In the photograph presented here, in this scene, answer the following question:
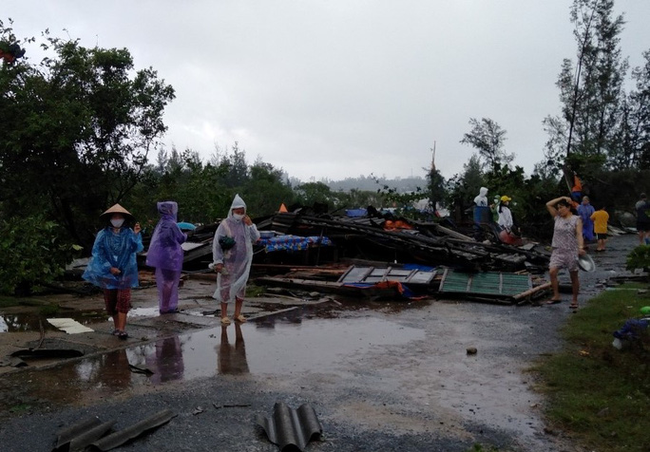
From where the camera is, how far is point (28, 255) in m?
10.1

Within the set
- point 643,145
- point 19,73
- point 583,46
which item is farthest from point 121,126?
point 643,145

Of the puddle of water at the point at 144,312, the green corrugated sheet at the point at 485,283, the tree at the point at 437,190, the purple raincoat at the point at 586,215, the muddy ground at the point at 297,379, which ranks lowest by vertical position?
the muddy ground at the point at 297,379

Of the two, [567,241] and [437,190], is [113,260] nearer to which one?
[567,241]

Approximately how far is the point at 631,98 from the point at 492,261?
3460cm

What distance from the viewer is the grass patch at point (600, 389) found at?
4211 millimetres

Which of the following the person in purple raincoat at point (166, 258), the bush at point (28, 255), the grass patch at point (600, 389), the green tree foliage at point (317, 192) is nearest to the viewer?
the grass patch at point (600, 389)

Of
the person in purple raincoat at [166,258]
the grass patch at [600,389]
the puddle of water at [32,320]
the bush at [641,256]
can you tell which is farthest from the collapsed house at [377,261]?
the puddle of water at [32,320]

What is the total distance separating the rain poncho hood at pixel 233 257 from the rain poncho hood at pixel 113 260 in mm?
1254

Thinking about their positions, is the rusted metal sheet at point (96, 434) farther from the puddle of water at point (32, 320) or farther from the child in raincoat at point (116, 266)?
the puddle of water at point (32, 320)

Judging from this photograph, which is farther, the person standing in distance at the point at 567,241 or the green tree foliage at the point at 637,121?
the green tree foliage at the point at 637,121

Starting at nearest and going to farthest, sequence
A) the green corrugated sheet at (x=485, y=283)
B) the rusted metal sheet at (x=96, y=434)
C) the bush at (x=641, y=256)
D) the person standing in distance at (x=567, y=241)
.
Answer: the rusted metal sheet at (x=96, y=434) → the bush at (x=641, y=256) → the person standing in distance at (x=567, y=241) → the green corrugated sheet at (x=485, y=283)

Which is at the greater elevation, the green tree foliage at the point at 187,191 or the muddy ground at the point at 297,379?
the green tree foliage at the point at 187,191

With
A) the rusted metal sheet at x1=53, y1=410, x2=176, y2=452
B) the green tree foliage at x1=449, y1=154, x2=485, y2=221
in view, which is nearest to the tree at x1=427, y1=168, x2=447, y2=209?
the green tree foliage at x1=449, y1=154, x2=485, y2=221

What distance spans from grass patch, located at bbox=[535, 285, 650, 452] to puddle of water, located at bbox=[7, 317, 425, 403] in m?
2.06
